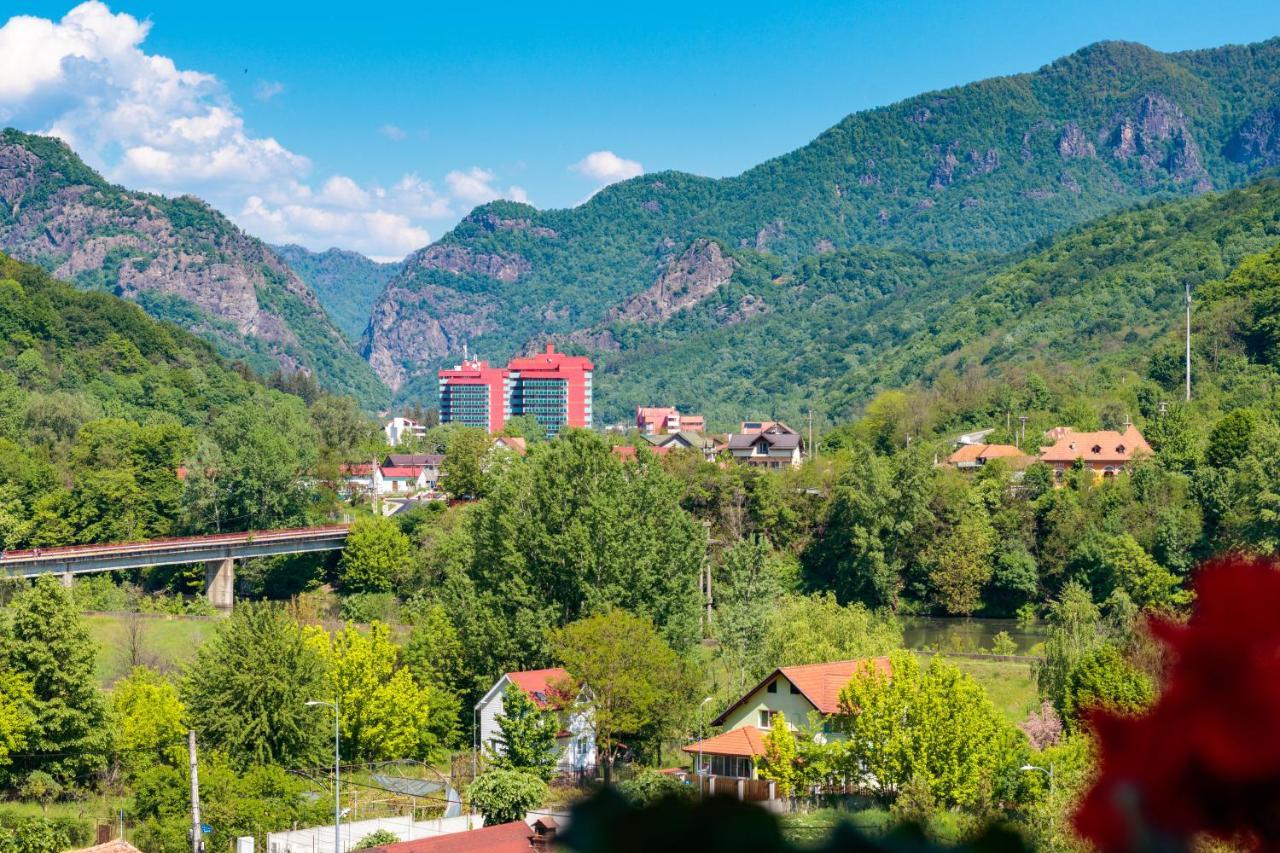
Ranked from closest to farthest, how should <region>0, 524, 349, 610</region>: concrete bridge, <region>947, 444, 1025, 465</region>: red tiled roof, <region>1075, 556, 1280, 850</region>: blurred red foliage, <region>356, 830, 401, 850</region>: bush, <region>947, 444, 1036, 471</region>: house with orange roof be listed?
<region>1075, 556, 1280, 850</region>: blurred red foliage, <region>356, 830, 401, 850</region>: bush, <region>0, 524, 349, 610</region>: concrete bridge, <region>947, 444, 1036, 471</region>: house with orange roof, <region>947, 444, 1025, 465</region>: red tiled roof

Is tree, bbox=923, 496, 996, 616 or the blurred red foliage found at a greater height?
the blurred red foliage

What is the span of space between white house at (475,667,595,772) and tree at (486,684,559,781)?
1.60m

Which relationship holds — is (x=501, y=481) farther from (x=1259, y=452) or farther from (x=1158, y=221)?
(x=1158, y=221)

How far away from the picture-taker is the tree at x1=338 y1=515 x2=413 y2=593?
71688mm

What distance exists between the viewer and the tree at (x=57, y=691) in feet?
127

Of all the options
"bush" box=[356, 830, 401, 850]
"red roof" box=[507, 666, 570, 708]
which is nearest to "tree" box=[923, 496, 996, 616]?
"red roof" box=[507, 666, 570, 708]

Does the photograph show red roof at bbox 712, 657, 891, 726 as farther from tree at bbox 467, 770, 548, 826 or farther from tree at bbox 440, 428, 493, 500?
tree at bbox 440, 428, 493, 500

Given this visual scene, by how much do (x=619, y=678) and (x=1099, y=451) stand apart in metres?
48.5

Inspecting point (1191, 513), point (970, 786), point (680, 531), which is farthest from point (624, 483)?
point (1191, 513)

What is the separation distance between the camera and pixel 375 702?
134 ft

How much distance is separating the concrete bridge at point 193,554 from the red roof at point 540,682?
3320cm

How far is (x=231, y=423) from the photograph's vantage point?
293 ft

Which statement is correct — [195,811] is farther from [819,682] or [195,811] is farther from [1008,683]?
[1008,683]

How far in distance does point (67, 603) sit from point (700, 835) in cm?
4192
